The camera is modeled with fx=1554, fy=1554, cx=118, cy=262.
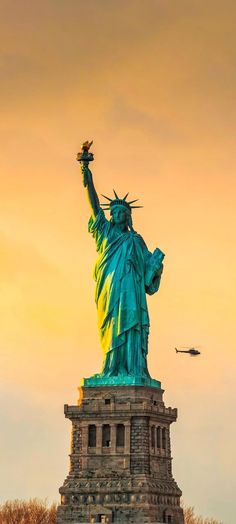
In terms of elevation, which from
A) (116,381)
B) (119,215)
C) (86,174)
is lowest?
(116,381)

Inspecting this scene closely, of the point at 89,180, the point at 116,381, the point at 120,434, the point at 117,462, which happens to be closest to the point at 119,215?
the point at 89,180

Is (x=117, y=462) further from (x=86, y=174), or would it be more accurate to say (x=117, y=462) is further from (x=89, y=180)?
(x=86, y=174)

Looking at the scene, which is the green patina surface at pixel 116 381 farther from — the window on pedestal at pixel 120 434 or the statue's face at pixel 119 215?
the statue's face at pixel 119 215

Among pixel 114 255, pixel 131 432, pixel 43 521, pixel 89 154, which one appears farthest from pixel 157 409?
pixel 43 521

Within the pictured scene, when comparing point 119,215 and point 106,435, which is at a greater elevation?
point 119,215

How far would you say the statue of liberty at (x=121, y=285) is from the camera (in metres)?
72.0

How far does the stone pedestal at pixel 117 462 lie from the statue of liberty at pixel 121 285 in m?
1.05

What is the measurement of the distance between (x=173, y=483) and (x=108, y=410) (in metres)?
5.12

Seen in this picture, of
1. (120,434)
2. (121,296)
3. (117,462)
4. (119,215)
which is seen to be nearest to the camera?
(117,462)

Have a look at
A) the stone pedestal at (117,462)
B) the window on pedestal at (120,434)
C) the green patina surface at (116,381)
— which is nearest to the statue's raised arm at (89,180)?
the green patina surface at (116,381)

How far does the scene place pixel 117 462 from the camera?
2778 inches

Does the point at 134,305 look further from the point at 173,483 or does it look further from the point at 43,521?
the point at 43,521

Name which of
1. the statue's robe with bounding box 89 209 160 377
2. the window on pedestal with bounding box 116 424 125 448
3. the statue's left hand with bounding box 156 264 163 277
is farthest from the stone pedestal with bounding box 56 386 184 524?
the statue's left hand with bounding box 156 264 163 277

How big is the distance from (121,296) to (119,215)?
4.24 metres
